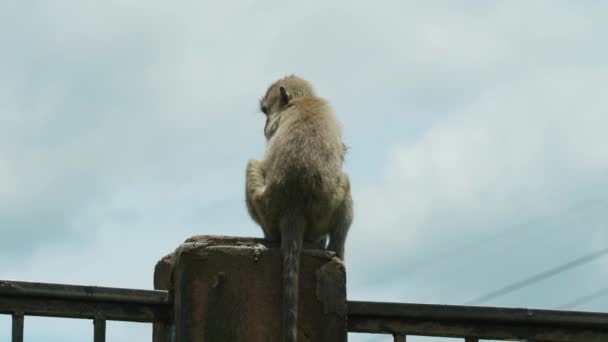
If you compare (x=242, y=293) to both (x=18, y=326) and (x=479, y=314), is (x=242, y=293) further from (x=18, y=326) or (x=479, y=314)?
(x=479, y=314)

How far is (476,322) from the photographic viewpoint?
5914 mm

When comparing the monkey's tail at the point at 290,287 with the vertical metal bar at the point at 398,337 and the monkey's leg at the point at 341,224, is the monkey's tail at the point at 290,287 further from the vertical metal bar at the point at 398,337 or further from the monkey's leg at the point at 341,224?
the monkey's leg at the point at 341,224

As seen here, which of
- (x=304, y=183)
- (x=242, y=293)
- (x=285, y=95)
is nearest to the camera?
(x=242, y=293)

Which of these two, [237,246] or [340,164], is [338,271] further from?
[340,164]

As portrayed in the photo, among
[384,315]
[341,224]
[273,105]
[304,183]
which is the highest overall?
[273,105]

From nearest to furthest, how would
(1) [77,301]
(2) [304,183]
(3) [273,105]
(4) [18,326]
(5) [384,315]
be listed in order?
(4) [18,326]
(1) [77,301]
(5) [384,315]
(2) [304,183]
(3) [273,105]

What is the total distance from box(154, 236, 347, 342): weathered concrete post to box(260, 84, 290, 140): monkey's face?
367 cm

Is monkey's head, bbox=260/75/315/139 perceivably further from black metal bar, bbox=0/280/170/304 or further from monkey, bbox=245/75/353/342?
black metal bar, bbox=0/280/170/304

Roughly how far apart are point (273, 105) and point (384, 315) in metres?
4.46

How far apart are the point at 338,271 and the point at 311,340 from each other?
1.23 ft

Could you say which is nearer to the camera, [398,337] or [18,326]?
[18,326]

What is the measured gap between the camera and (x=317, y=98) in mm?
9297

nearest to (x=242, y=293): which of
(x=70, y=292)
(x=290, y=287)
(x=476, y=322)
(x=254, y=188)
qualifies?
(x=290, y=287)

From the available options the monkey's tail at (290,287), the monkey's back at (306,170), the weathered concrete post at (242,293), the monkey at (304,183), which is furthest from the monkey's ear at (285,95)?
the weathered concrete post at (242,293)
